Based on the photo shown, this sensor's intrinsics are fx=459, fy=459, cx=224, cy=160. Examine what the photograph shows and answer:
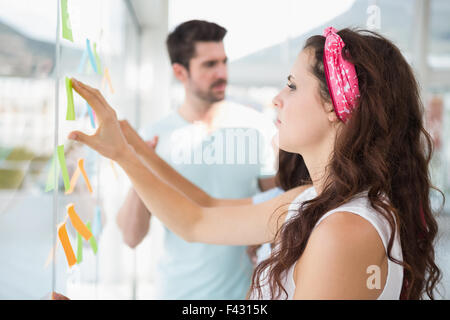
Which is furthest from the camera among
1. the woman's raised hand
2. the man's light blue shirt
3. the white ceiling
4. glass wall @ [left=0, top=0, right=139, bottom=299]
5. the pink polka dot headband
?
the white ceiling

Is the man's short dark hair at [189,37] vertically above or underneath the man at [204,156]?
above

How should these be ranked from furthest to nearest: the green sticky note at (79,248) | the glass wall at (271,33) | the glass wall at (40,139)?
the glass wall at (271,33), the green sticky note at (79,248), the glass wall at (40,139)

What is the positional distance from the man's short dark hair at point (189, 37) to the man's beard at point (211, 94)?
0.26 ft

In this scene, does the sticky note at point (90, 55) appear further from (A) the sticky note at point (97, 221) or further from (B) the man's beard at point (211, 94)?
(A) the sticky note at point (97, 221)

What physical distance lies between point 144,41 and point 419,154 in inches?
50.2

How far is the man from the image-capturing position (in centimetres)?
123

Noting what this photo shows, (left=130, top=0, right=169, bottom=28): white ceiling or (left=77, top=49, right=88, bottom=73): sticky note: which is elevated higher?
(left=130, top=0, right=169, bottom=28): white ceiling

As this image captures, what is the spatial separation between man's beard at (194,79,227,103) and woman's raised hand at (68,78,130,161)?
0.41 meters

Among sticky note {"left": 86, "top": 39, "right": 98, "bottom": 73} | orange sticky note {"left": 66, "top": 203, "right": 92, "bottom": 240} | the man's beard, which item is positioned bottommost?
orange sticky note {"left": 66, "top": 203, "right": 92, "bottom": 240}

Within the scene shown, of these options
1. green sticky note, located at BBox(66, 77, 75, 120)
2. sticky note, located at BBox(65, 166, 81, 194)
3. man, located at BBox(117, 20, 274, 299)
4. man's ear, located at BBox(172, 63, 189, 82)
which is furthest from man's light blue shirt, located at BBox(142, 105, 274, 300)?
green sticky note, located at BBox(66, 77, 75, 120)

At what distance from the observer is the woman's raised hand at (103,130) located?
86cm

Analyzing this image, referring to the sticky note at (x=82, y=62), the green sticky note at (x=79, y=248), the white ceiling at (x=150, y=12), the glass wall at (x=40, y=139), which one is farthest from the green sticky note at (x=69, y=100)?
the white ceiling at (x=150, y=12)

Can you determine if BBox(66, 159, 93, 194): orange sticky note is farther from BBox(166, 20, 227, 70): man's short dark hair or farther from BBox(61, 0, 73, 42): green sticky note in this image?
BBox(166, 20, 227, 70): man's short dark hair

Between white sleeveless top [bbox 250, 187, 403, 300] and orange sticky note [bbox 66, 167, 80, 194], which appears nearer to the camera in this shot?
white sleeveless top [bbox 250, 187, 403, 300]
